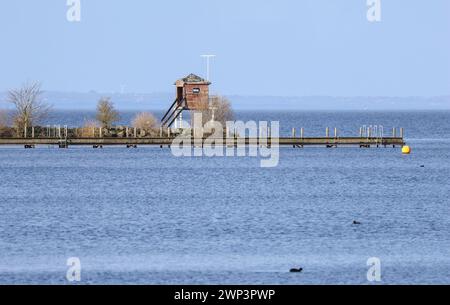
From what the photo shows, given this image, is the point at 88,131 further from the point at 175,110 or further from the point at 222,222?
the point at 222,222

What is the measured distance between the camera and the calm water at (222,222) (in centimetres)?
4028

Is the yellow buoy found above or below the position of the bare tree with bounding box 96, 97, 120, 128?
below

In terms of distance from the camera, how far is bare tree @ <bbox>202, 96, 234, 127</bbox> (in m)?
117

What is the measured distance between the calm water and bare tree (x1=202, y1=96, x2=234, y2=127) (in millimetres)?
16893

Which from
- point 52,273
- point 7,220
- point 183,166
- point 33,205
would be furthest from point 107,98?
point 52,273

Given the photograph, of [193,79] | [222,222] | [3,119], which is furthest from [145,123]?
[222,222]

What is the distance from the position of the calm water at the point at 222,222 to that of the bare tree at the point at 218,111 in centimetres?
1689

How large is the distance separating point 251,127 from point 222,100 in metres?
34.8

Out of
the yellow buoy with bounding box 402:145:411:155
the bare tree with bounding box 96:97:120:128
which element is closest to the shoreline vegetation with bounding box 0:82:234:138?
the bare tree with bounding box 96:97:120:128

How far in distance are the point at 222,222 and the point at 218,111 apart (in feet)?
210

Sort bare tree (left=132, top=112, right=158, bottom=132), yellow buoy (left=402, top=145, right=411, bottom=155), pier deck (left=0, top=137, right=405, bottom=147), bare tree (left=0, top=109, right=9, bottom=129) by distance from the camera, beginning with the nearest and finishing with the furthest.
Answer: pier deck (left=0, top=137, right=405, bottom=147) < yellow buoy (left=402, top=145, right=411, bottom=155) < bare tree (left=0, top=109, right=9, bottom=129) < bare tree (left=132, top=112, right=158, bottom=132)

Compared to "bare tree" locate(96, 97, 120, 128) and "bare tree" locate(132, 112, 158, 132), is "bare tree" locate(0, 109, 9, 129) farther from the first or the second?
"bare tree" locate(132, 112, 158, 132)

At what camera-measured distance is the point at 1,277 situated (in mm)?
38375
